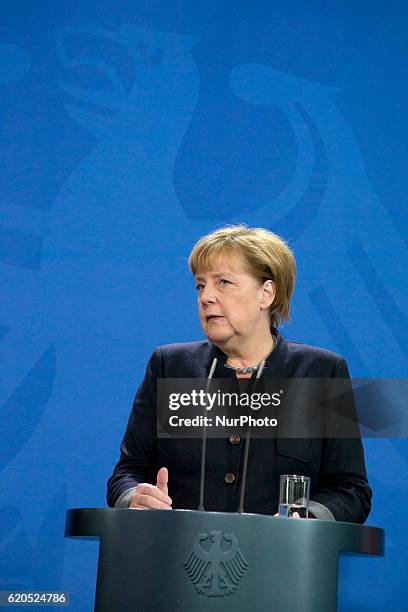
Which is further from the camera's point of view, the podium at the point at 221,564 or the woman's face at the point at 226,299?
the woman's face at the point at 226,299

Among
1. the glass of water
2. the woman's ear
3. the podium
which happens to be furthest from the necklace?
the podium

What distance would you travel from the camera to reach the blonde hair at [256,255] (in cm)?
215

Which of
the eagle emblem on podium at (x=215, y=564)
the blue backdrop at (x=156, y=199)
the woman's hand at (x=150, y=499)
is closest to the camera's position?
the eagle emblem on podium at (x=215, y=564)

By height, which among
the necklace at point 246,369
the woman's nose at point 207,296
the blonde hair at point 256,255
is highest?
the blonde hair at point 256,255

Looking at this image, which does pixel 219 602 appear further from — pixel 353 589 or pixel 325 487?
pixel 353 589

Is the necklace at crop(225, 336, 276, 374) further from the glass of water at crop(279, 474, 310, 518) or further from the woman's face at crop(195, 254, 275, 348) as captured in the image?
the glass of water at crop(279, 474, 310, 518)

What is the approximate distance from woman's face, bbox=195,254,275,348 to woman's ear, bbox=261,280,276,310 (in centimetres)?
5

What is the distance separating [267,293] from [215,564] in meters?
0.85

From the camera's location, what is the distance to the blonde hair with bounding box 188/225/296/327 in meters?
2.15

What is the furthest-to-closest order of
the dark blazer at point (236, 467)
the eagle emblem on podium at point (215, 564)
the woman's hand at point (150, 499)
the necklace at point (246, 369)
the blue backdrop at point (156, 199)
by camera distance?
the blue backdrop at point (156, 199)
the necklace at point (246, 369)
the dark blazer at point (236, 467)
the woman's hand at point (150, 499)
the eagle emblem on podium at point (215, 564)

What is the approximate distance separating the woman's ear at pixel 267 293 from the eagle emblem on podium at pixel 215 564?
A: 80 centimetres

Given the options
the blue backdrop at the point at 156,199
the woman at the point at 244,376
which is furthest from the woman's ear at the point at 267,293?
the blue backdrop at the point at 156,199

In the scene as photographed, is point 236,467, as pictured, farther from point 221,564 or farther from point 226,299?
point 221,564

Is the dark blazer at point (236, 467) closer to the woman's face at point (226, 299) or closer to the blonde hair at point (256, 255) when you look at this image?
the woman's face at point (226, 299)
